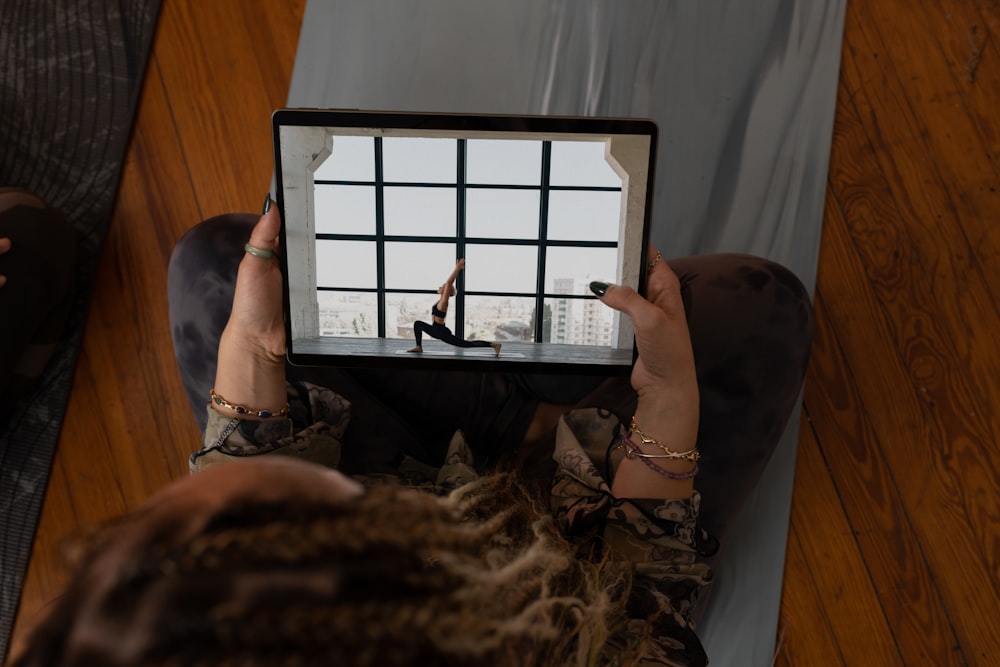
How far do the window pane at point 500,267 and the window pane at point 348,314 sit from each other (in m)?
0.11

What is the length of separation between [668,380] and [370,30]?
75 centimetres

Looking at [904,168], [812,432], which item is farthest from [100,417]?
[904,168]

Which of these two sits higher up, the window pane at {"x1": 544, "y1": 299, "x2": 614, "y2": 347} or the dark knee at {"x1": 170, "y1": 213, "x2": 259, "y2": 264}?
the dark knee at {"x1": 170, "y1": 213, "x2": 259, "y2": 264}

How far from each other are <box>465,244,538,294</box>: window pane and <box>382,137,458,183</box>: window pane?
0.08 metres

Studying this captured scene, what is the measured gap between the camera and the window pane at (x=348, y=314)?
2.28ft

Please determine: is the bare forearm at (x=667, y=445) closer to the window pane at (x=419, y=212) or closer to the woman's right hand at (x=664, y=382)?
the woman's right hand at (x=664, y=382)

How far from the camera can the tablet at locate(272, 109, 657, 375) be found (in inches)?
25.5

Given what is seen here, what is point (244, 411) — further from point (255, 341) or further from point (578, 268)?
point (578, 268)

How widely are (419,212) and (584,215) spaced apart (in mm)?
166

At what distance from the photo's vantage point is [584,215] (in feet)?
2.19

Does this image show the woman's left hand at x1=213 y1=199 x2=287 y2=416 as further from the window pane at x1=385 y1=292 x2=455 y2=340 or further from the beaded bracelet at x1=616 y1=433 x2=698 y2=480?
the beaded bracelet at x1=616 y1=433 x2=698 y2=480

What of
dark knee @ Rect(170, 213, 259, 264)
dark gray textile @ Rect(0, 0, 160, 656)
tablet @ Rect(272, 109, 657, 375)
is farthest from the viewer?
dark gray textile @ Rect(0, 0, 160, 656)

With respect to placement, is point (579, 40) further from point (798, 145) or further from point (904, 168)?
point (904, 168)

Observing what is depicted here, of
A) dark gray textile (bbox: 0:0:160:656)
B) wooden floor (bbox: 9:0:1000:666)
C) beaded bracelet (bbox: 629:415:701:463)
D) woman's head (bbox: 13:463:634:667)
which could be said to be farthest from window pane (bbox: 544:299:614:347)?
dark gray textile (bbox: 0:0:160:656)
